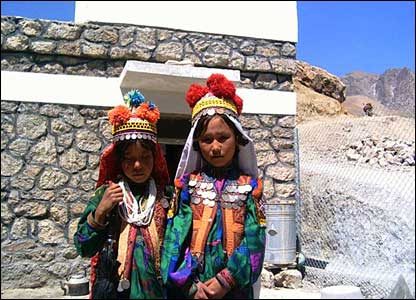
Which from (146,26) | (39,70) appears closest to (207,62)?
(146,26)

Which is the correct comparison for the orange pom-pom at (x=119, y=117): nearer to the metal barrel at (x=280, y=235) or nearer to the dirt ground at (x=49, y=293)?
the dirt ground at (x=49, y=293)

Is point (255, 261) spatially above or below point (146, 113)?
below

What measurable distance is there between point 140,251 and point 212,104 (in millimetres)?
901

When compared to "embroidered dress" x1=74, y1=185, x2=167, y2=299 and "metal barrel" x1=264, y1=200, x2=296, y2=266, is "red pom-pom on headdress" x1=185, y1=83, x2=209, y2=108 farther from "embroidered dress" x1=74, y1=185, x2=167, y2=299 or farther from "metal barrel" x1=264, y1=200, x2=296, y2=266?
"metal barrel" x1=264, y1=200, x2=296, y2=266

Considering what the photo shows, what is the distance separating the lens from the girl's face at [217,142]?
259cm

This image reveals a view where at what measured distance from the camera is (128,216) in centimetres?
265

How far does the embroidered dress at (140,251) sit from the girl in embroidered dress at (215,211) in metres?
0.12

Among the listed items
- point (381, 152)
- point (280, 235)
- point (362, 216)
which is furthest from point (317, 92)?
point (362, 216)

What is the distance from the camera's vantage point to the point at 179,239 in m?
2.47

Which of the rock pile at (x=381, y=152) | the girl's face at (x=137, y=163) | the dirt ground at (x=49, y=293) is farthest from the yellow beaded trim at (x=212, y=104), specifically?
the dirt ground at (x=49, y=293)

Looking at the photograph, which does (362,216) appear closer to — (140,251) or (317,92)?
(140,251)

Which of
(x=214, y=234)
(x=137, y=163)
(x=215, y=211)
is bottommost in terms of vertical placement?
(x=214, y=234)

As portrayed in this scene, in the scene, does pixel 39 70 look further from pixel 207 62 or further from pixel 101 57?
pixel 207 62

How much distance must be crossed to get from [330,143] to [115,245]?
698 cm
